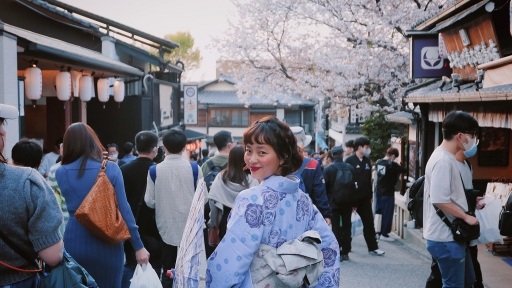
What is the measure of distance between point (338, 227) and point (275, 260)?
273 inches

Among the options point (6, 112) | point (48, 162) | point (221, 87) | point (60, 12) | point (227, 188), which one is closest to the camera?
point (6, 112)

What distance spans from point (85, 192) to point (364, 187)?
6.24 meters

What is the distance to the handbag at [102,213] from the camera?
416cm

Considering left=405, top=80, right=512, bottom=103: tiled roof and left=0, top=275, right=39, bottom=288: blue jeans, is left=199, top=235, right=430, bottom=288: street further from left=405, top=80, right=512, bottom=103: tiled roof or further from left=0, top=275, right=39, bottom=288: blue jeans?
left=0, top=275, right=39, bottom=288: blue jeans

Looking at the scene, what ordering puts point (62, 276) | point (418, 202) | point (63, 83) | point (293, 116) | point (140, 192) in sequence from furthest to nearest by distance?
1. point (293, 116)
2. point (63, 83)
3. point (140, 192)
4. point (418, 202)
5. point (62, 276)

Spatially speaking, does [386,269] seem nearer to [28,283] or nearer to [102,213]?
[102,213]

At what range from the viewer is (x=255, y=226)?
2.84 metres

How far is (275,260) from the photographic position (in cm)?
285

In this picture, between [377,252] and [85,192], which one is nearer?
[85,192]

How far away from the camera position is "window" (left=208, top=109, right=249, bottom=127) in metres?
43.1

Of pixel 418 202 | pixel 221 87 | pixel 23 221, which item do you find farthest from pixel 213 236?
pixel 221 87

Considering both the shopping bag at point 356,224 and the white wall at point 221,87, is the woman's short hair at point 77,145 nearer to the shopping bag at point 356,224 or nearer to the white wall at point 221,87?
the shopping bag at point 356,224

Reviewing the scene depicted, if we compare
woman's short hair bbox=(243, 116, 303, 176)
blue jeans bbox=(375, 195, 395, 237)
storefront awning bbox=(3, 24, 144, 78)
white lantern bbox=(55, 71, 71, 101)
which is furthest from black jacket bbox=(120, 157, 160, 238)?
blue jeans bbox=(375, 195, 395, 237)

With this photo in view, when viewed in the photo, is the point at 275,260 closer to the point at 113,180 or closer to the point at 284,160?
the point at 284,160
